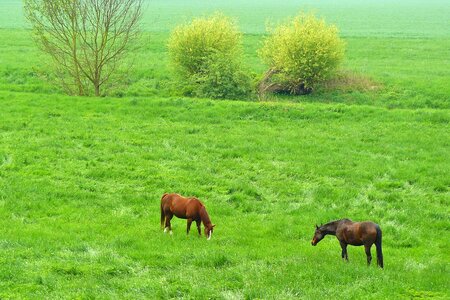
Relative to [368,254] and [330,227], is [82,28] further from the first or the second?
[368,254]

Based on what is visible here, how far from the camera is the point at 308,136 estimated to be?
29.6m

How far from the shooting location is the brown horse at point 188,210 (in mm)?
15703

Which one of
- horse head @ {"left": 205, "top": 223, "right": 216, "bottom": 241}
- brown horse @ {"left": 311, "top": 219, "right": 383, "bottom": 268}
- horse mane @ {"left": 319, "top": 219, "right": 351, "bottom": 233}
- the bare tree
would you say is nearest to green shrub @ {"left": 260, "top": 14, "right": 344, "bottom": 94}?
the bare tree

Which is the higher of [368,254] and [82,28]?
[82,28]

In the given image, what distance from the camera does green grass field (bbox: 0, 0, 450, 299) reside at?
1296cm

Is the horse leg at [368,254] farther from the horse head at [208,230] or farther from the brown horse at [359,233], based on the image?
the horse head at [208,230]

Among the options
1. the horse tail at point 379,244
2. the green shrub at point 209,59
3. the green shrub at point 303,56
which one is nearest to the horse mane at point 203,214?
the horse tail at point 379,244

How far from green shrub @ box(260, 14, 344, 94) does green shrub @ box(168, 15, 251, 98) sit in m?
2.81

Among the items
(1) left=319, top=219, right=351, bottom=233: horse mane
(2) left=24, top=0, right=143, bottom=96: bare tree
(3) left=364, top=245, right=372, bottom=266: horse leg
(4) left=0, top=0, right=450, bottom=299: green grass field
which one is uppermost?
(2) left=24, top=0, right=143, bottom=96: bare tree

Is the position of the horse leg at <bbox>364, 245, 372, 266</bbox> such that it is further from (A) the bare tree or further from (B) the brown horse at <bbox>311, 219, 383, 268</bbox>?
(A) the bare tree

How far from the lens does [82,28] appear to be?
126 ft

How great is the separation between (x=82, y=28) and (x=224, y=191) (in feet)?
68.9

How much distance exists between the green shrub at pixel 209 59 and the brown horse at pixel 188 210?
24.2 meters

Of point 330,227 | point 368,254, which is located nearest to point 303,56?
point 330,227
